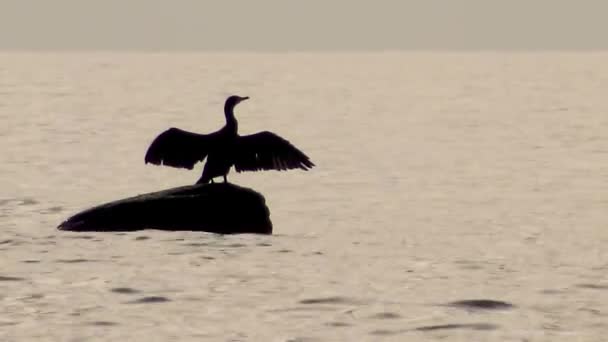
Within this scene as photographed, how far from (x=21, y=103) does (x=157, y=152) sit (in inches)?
2540

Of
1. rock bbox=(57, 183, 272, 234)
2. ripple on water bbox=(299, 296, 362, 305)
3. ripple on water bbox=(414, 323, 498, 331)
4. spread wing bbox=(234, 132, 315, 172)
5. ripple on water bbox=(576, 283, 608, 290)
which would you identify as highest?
spread wing bbox=(234, 132, 315, 172)

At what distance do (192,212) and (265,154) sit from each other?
1354mm

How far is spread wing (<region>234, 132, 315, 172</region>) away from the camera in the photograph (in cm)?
2247

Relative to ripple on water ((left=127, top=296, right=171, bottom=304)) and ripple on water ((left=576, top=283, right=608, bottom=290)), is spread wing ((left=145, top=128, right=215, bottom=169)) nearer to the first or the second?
ripple on water ((left=127, top=296, right=171, bottom=304))

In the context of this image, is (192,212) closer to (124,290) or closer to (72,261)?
(72,261)

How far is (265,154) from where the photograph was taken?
2256 centimetres

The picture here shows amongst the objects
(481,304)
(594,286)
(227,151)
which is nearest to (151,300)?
(481,304)

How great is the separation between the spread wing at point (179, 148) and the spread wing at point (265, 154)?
492mm

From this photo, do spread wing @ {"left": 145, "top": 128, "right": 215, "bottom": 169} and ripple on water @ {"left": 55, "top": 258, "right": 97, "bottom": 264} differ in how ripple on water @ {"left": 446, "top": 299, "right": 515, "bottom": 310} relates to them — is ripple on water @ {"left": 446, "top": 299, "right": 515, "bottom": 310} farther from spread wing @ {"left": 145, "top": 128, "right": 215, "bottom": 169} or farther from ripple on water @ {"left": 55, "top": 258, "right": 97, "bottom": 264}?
spread wing @ {"left": 145, "top": 128, "right": 215, "bottom": 169}

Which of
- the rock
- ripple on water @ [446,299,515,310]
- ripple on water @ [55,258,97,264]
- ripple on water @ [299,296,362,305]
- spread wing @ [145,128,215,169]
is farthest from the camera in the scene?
spread wing @ [145,128,215,169]

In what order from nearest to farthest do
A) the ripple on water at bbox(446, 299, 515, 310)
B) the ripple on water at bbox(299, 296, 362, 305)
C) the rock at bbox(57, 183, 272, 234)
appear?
1. the ripple on water at bbox(446, 299, 515, 310)
2. the ripple on water at bbox(299, 296, 362, 305)
3. the rock at bbox(57, 183, 272, 234)

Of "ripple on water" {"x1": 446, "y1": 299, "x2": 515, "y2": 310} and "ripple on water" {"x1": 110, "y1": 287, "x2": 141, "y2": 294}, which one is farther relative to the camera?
"ripple on water" {"x1": 110, "y1": 287, "x2": 141, "y2": 294}

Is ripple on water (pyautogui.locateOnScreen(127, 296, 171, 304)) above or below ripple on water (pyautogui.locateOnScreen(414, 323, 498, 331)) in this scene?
above

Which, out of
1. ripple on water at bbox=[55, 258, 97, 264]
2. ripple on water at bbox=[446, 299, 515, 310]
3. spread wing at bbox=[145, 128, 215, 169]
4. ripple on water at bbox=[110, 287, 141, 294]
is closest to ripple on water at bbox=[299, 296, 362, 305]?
ripple on water at bbox=[446, 299, 515, 310]
